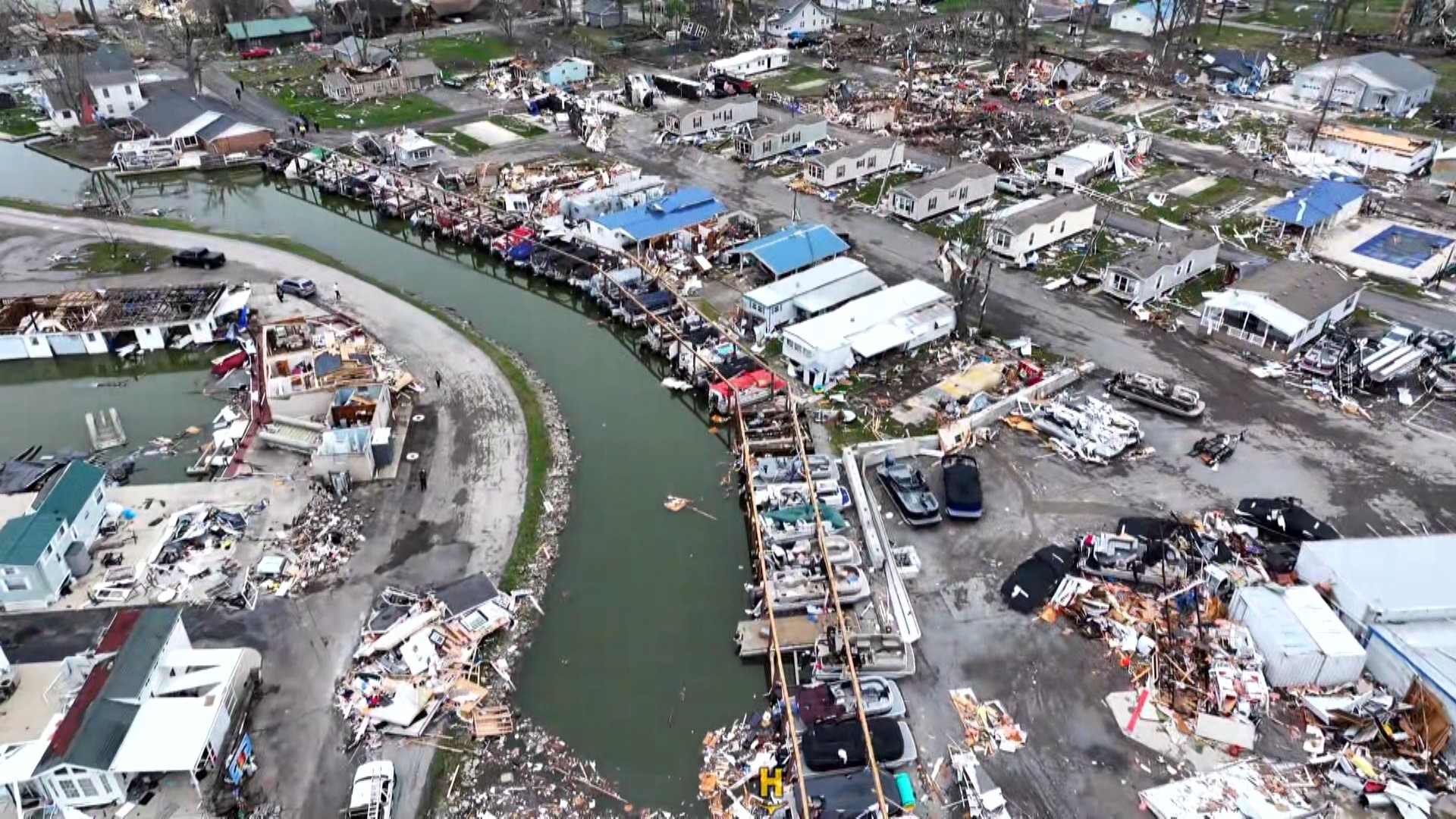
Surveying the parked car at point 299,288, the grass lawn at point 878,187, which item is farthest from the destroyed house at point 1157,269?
the parked car at point 299,288

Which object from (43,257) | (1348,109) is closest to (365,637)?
(43,257)

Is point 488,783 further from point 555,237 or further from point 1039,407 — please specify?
point 555,237

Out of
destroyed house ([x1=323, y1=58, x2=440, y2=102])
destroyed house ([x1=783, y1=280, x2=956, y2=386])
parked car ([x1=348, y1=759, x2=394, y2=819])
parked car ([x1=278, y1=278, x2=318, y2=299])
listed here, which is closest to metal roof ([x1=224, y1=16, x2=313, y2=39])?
destroyed house ([x1=323, y1=58, x2=440, y2=102])

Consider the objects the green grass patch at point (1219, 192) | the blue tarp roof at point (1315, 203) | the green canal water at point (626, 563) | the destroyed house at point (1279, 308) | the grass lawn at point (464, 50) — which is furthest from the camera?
the grass lawn at point (464, 50)

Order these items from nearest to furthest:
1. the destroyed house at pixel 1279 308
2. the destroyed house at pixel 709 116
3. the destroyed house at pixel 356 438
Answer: the destroyed house at pixel 356 438 → the destroyed house at pixel 1279 308 → the destroyed house at pixel 709 116

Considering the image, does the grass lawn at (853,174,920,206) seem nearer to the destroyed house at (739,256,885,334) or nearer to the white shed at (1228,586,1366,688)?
the destroyed house at (739,256,885,334)

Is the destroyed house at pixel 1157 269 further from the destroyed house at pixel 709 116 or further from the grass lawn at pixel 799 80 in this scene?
the grass lawn at pixel 799 80

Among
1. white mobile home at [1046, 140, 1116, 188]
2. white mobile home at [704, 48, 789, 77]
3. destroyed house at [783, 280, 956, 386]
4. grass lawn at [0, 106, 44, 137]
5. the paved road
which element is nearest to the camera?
the paved road
